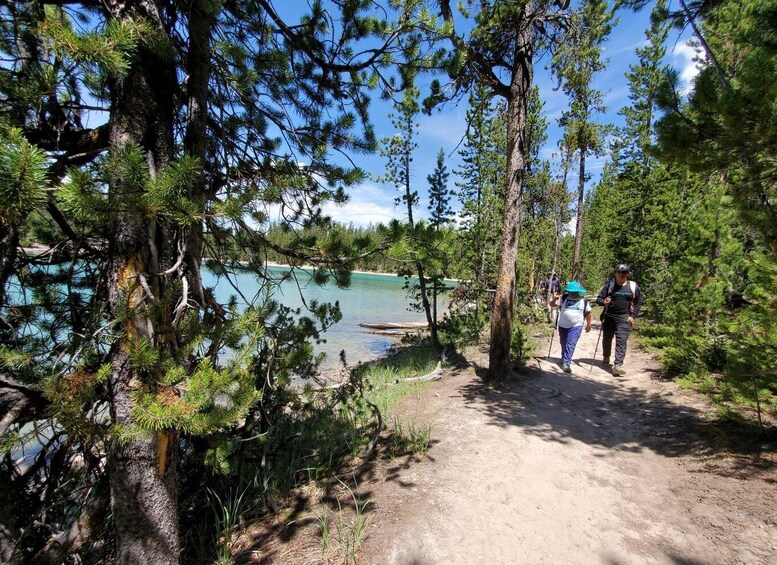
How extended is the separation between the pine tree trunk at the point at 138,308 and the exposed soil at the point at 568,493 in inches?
37.4

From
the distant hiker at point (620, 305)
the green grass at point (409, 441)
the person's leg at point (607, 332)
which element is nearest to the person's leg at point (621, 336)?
the distant hiker at point (620, 305)

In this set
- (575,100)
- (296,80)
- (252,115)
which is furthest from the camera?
(575,100)

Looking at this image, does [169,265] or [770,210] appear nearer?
[169,265]

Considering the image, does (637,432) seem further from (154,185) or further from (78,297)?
(78,297)

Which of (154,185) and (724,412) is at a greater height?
(154,185)

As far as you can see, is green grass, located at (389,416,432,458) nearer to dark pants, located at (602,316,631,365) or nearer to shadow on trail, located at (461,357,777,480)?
shadow on trail, located at (461,357,777,480)

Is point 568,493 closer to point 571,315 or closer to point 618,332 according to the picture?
point 571,315

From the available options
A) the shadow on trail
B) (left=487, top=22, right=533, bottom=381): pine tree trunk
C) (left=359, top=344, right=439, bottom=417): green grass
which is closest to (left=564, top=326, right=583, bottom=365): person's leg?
the shadow on trail

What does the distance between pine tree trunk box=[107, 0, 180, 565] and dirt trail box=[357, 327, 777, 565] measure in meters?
1.37

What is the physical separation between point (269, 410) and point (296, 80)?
10.3ft

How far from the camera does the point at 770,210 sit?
8.78 ft

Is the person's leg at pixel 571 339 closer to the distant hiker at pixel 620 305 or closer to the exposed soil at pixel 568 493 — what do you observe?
the distant hiker at pixel 620 305

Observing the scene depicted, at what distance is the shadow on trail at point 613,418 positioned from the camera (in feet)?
10.8

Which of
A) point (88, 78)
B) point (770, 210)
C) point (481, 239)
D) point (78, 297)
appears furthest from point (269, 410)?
point (481, 239)
